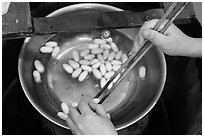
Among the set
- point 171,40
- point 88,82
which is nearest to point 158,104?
point 88,82

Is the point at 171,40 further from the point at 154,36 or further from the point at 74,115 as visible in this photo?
the point at 74,115

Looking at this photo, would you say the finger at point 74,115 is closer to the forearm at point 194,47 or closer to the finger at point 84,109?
the finger at point 84,109

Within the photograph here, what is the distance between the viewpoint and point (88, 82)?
1.20 meters

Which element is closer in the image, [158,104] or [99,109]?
[99,109]

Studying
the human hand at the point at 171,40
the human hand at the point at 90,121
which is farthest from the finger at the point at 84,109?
the human hand at the point at 171,40

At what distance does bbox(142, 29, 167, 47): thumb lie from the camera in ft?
3.01

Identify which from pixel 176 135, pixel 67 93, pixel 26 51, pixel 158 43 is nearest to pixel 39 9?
pixel 26 51

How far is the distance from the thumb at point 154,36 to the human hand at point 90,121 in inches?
8.3

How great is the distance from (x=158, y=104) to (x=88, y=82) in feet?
0.98

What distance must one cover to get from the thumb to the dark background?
0.83 feet

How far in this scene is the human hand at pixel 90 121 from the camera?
90 cm

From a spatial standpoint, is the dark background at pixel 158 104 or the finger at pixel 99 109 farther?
the dark background at pixel 158 104

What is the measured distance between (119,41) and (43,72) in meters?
0.28

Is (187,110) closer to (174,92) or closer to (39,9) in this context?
(174,92)
